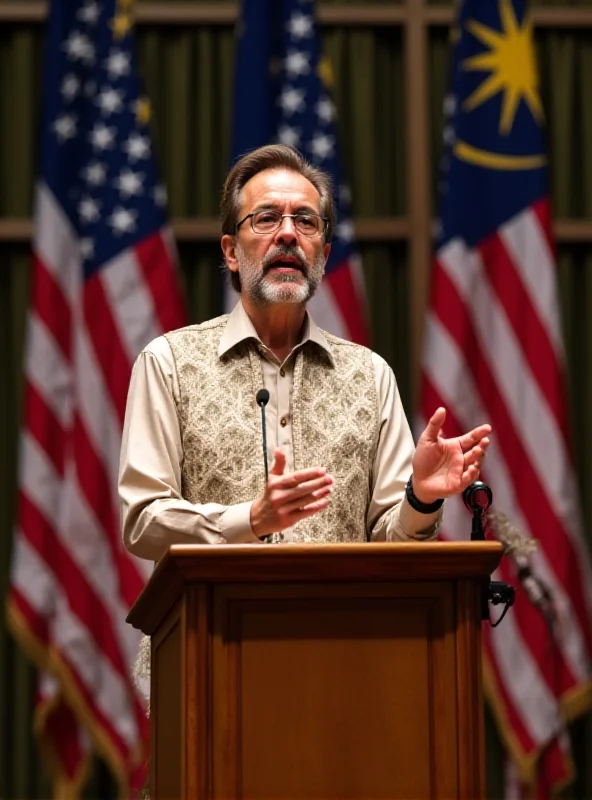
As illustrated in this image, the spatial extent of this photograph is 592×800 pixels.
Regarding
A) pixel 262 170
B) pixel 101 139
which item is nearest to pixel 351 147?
pixel 101 139

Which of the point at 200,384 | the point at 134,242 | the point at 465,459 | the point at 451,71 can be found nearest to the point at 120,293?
the point at 134,242

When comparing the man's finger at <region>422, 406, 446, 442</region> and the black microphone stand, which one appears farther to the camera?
the man's finger at <region>422, 406, 446, 442</region>

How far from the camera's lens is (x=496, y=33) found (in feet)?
23.1

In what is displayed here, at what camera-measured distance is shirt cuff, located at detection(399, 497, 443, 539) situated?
3475mm

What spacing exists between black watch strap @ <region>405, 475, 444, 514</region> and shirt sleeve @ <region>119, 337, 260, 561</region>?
1.32ft

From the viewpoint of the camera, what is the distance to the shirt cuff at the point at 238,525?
323 centimetres

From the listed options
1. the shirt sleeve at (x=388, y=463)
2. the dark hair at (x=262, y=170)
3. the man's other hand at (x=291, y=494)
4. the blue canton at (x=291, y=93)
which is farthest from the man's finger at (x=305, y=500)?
the blue canton at (x=291, y=93)

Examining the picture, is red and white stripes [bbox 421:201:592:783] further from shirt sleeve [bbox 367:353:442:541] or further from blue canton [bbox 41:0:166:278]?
shirt sleeve [bbox 367:353:442:541]

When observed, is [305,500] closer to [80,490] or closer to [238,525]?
[238,525]

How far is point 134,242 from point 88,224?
0.85 feet

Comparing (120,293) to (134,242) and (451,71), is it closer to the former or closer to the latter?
(134,242)

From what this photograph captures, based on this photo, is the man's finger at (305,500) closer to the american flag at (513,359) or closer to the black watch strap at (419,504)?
the black watch strap at (419,504)

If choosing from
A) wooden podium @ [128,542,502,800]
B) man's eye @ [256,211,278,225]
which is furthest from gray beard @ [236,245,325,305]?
wooden podium @ [128,542,502,800]

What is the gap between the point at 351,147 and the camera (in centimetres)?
724
